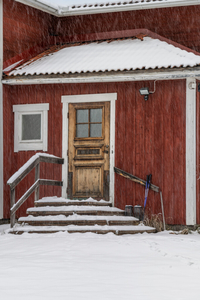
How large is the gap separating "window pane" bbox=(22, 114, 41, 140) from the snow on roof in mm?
1092

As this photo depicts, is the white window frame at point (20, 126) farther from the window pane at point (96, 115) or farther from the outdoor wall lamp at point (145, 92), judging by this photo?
the outdoor wall lamp at point (145, 92)

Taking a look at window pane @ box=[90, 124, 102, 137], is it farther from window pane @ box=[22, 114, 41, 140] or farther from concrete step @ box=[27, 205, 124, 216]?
concrete step @ box=[27, 205, 124, 216]

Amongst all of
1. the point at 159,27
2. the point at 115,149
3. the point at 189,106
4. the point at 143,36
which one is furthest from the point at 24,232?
the point at 159,27

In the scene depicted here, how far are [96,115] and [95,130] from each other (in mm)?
334

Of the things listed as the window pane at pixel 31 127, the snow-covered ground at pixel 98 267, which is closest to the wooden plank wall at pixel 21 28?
the window pane at pixel 31 127

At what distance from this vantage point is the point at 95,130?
34.0 feet

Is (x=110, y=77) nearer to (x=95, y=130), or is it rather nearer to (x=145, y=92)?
(x=145, y=92)

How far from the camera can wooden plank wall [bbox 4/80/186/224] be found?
9.73 metres

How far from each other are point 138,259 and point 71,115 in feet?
16.4

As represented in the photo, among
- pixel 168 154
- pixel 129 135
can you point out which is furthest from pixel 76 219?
pixel 168 154

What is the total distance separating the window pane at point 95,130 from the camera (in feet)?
34.0

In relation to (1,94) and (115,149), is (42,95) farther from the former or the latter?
(115,149)

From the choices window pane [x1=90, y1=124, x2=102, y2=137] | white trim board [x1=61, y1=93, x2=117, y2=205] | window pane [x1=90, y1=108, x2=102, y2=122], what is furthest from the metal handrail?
window pane [x1=90, y1=108, x2=102, y2=122]

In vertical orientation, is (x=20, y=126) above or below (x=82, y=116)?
below
